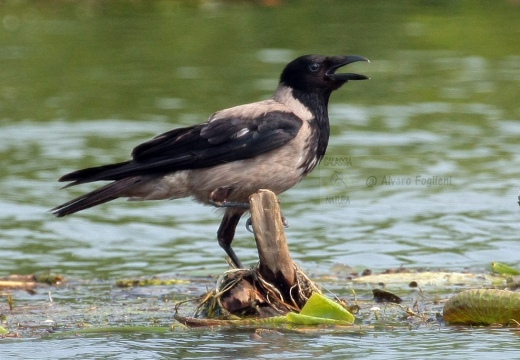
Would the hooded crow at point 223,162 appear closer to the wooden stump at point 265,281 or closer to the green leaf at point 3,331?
the wooden stump at point 265,281

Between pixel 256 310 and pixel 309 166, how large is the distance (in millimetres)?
1505

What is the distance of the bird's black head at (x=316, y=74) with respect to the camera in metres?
9.91

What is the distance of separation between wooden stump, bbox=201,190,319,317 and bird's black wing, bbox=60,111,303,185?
1.22 metres

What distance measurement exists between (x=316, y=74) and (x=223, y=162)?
109 centimetres

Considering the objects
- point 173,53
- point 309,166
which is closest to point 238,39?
point 173,53

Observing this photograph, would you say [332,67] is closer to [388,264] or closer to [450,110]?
[388,264]

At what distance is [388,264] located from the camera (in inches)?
447

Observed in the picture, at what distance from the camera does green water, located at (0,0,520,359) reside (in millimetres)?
9820

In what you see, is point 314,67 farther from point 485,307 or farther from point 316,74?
point 485,307

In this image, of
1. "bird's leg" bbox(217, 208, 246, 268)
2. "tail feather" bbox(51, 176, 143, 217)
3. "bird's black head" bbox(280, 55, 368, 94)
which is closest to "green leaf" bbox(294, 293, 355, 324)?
"bird's leg" bbox(217, 208, 246, 268)

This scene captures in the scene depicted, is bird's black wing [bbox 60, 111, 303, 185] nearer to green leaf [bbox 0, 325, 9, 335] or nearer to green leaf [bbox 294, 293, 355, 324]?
green leaf [bbox 0, 325, 9, 335]

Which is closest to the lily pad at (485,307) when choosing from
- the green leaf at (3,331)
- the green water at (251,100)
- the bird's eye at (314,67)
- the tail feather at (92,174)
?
the green water at (251,100)

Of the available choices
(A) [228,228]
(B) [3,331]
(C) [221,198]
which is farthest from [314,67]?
(B) [3,331]

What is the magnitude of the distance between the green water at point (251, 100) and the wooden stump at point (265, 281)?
0.29m
